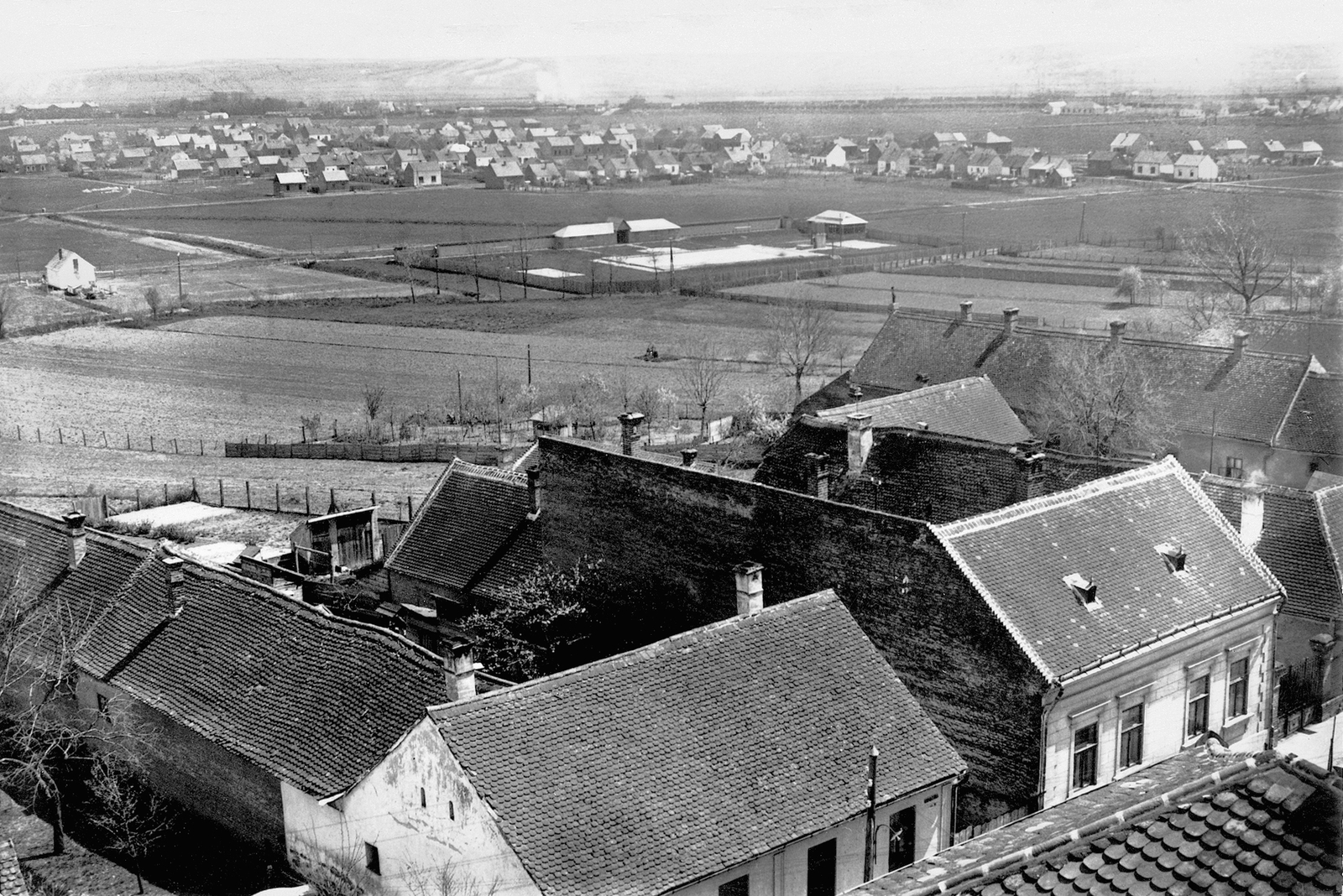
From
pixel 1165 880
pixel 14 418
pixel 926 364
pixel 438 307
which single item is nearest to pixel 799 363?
pixel 926 364

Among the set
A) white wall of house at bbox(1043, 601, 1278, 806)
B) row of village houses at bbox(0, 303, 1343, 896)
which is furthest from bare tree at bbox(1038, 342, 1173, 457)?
white wall of house at bbox(1043, 601, 1278, 806)

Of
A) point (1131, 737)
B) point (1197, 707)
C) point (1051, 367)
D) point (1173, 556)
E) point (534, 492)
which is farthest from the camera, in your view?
point (1051, 367)

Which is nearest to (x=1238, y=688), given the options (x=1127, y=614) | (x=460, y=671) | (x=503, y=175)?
(x=1127, y=614)

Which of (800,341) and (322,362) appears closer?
(800,341)

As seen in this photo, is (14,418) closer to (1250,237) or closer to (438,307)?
(438,307)

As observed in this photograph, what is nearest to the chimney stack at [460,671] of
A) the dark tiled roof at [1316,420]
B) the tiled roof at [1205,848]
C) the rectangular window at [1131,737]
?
the rectangular window at [1131,737]

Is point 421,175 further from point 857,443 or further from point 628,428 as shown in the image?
point 857,443
